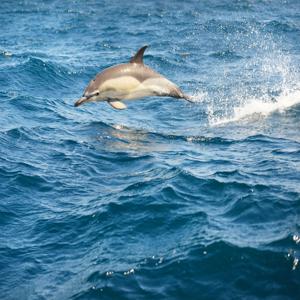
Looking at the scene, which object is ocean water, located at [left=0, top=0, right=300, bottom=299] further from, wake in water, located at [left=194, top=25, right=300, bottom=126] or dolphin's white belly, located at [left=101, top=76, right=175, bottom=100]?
dolphin's white belly, located at [left=101, top=76, right=175, bottom=100]

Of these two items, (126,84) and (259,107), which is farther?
(259,107)

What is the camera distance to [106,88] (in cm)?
1178

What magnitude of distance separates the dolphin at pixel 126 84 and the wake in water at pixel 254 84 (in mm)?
2954

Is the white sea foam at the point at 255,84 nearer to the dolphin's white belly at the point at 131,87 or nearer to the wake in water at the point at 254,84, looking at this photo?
Result: the wake in water at the point at 254,84

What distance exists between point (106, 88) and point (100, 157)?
146cm

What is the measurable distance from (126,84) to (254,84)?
828 cm

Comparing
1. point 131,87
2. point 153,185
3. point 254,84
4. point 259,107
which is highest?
point 131,87

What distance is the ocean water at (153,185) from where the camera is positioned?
26.1 feet

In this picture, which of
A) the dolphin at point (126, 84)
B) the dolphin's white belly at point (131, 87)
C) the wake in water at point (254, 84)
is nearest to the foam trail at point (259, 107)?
the wake in water at point (254, 84)

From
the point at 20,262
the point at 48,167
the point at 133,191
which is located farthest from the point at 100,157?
the point at 20,262

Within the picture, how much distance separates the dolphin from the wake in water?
9.69ft

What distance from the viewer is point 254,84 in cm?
1912

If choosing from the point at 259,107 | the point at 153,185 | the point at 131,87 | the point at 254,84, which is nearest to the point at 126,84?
the point at 131,87

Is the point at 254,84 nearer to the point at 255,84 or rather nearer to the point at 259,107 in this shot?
the point at 255,84
